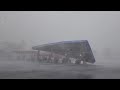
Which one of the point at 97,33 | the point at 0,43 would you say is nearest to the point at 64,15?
the point at 97,33

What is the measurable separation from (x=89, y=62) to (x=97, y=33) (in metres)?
0.49

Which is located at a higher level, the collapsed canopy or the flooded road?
the collapsed canopy

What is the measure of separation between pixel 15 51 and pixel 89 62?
1203 millimetres

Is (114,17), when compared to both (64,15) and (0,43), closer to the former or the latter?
(64,15)

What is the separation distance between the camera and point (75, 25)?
6.43 meters

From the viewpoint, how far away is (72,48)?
21.0 ft

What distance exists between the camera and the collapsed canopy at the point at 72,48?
251 inches

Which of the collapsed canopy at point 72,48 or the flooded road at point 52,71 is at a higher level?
the collapsed canopy at point 72,48

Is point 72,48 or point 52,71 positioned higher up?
point 72,48

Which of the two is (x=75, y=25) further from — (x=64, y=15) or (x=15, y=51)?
(x=15, y=51)

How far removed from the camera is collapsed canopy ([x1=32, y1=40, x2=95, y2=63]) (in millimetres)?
6379
